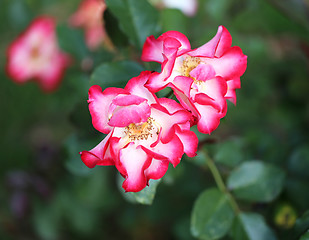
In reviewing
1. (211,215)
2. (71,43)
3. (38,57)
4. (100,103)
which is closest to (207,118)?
(100,103)

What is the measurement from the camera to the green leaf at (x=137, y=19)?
0.75 metres

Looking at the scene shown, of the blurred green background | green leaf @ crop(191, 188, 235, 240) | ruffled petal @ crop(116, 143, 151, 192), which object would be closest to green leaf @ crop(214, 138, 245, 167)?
the blurred green background

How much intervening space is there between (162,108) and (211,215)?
1.09ft

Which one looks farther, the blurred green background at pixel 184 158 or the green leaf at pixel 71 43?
the green leaf at pixel 71 43

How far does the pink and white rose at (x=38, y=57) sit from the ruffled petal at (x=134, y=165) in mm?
910

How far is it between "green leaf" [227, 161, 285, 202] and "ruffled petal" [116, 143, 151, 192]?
33cm

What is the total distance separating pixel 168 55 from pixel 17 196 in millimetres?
916

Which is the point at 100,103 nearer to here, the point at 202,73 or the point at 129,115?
the point at 129,115

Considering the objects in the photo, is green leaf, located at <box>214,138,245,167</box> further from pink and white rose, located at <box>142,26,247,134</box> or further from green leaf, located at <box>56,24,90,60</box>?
green leaf, located at <box>56,24,90,60</box>

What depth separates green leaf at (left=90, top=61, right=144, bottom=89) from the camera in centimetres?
71

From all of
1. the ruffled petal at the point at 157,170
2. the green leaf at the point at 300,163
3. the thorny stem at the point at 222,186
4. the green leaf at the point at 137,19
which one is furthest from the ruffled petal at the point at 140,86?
the green leaf at the point at 300,163

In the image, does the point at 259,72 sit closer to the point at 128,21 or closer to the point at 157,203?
the point at 157,203

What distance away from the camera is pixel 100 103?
0.57m

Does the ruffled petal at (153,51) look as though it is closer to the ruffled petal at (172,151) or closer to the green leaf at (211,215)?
the ruffled petal at (172,151)
